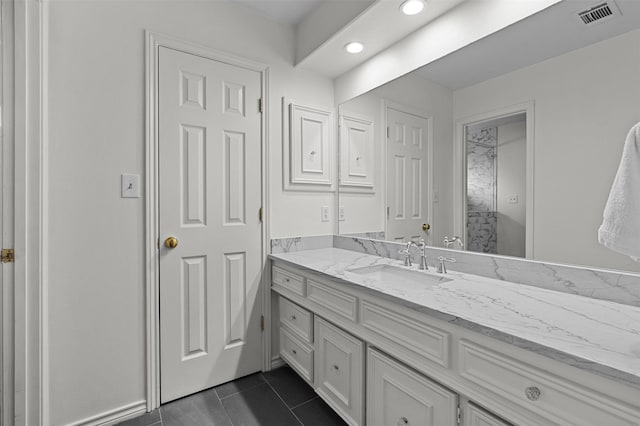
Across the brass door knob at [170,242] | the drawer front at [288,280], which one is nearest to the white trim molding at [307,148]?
the drawer front at [288,280]

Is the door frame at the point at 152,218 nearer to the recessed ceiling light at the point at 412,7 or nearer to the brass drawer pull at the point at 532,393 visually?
the recessed ceiling light at the point at 412,7

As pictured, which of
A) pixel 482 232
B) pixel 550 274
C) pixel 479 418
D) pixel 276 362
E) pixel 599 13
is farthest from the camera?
pixel 276 362

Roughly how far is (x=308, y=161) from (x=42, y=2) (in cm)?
159

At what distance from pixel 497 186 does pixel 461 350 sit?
0.83 metres

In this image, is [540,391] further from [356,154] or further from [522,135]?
[356,154]

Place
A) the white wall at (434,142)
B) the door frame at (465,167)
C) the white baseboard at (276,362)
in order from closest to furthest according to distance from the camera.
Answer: the door frame at (465,167)
the white wall at (434,142)
the white baseboard at (276,362)

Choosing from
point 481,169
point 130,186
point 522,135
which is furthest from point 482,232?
point 130,186

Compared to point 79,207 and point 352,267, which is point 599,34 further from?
point 79,207

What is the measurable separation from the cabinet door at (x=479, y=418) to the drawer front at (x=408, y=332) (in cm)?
14

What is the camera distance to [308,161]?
7.54ft

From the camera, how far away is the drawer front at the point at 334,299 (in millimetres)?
1419

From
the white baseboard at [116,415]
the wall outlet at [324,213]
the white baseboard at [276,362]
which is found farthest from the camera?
the wall outlet at [324,213]

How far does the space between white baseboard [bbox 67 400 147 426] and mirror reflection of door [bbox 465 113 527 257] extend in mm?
1969

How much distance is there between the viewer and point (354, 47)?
78.7 inches
